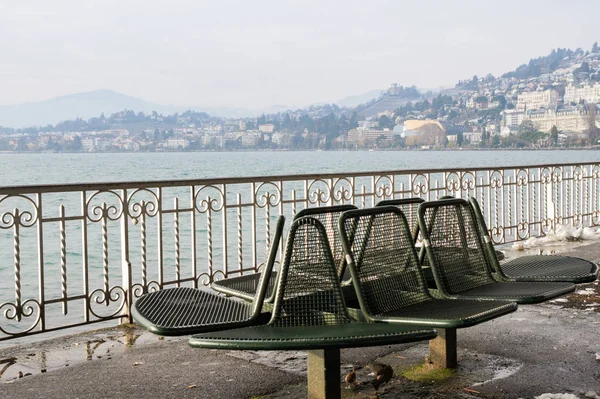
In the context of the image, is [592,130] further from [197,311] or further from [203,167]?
[197,311]

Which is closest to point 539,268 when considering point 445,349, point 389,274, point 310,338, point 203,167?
point 445,349

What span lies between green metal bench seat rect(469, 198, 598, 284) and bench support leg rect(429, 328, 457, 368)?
0.55 meters

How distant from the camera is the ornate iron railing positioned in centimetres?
617

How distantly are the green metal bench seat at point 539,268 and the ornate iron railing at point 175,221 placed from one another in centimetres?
243

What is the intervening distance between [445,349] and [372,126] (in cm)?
12092

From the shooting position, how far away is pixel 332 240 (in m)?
4.31

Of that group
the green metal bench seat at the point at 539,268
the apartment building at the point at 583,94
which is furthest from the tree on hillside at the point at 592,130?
the green metal bench seat at the point at 539,268

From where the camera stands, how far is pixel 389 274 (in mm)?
4035

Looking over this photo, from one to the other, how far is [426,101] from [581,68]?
113ft

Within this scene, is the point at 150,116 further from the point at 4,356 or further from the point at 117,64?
the point at 4,356

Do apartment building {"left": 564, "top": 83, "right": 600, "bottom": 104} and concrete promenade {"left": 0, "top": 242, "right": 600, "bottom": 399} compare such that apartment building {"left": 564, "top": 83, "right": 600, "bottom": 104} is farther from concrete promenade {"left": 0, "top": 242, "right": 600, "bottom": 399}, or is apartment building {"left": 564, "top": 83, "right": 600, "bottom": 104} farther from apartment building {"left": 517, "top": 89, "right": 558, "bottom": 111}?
concrete promenade {"left": 0, "top": 242, "right": 600, "bottom": 399}

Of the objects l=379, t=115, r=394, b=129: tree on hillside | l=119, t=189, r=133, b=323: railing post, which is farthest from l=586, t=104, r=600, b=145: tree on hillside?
l=119, t=189, r=133, b=323: railing post

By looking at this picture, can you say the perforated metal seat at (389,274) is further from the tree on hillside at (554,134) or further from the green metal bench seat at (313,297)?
the tree on hillside at (554,134)

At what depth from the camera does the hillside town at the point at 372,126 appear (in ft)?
368
